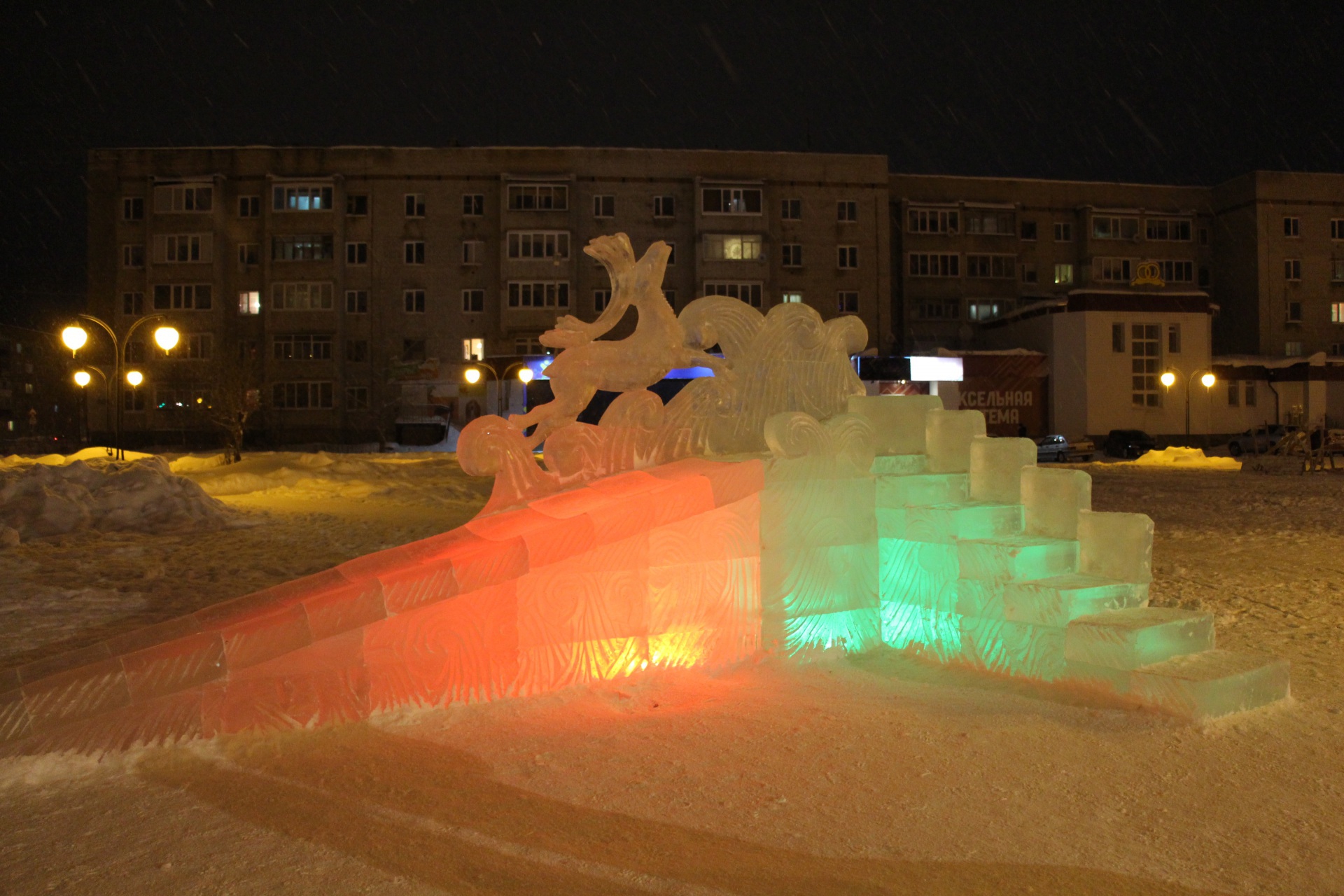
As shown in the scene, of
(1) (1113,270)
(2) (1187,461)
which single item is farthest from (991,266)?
(2) (1187,461)

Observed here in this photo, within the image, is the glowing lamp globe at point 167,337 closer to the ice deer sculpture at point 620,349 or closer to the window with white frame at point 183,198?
the ice deer sculpture at point 620,349

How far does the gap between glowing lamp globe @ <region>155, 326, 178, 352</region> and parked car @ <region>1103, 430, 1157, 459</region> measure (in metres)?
28.8

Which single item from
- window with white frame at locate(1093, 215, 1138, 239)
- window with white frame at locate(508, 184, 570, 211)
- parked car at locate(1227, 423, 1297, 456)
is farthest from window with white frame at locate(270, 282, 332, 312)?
window with white frame at locate(1093, 215, 1138, 239)

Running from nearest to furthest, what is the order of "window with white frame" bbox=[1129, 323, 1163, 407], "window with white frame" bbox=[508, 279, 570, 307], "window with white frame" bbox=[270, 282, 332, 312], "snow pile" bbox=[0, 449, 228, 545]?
1. "snow pile" bbox=[0, 449, 228, 545]
2. "window with white frame" bbox=[1129, 323, 1163, 407]
3. "window with white frame" bbox=[508, 279, 570, 307]
4. "window with white frame" bbox=[270, 282, 332, 312]

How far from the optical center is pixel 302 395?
41156 mm

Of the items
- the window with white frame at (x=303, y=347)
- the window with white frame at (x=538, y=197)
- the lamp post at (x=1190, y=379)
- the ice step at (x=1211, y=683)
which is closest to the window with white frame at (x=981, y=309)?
the lamp post at (x=1190, y=379)

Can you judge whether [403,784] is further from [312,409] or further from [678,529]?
[312,409]

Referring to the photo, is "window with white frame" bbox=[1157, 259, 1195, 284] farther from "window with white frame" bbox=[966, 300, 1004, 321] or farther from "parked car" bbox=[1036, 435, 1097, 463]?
"parked car" bbox=[1036, 435, 1097, 463]

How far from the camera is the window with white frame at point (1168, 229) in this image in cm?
4656

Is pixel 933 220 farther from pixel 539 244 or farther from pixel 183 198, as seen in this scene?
pixel 183 198

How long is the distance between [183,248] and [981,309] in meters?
37.1

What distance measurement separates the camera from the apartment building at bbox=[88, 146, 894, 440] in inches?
1608

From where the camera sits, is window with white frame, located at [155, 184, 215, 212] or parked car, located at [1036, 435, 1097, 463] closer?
parked car, located at [1036, 435, 1097, 463]

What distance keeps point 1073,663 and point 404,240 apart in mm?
40494
